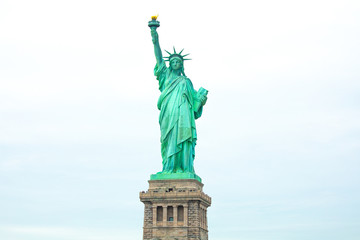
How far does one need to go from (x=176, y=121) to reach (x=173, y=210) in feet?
18.7

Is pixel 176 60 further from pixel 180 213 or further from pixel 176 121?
pixel 180 213

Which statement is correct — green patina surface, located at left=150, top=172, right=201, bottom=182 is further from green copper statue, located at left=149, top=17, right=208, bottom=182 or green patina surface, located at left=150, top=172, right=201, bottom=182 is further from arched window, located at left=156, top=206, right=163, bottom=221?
arched window, located at left=156, top=206, right=163, bottom=221

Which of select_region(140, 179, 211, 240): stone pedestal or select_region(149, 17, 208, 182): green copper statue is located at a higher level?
select_region(149, 17, 208, 182): green copper statue

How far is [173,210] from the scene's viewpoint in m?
53.2

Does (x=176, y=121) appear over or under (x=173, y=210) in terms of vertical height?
over

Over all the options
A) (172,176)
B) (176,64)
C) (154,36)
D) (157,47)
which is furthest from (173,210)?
(154,36)

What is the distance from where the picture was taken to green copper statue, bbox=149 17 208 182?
54344mm

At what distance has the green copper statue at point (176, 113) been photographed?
54344mm

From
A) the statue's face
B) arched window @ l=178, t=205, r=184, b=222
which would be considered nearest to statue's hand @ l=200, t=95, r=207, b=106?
the statue's face

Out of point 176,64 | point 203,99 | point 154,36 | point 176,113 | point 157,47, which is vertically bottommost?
point 176,113

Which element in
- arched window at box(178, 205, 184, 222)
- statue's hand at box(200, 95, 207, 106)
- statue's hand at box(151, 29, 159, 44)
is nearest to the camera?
arched window at box(178, 205, 184, 222)

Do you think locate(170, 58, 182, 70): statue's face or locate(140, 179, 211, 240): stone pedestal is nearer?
locate(140, 179, 211, 240): stone pedestal

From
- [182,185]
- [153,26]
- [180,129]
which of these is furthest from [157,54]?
[182,185]

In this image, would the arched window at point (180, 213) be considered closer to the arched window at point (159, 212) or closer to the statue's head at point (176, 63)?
the arched window at point (159, 212)
